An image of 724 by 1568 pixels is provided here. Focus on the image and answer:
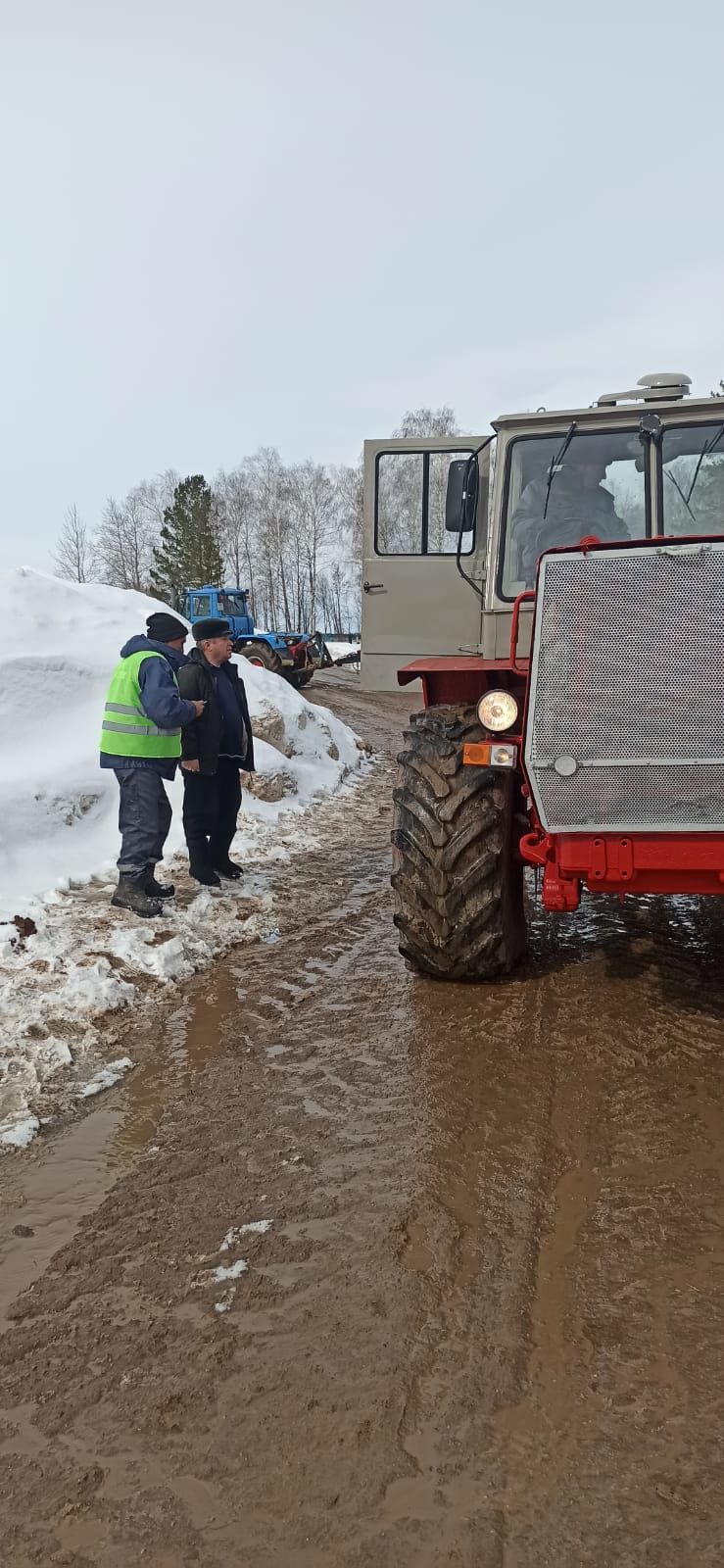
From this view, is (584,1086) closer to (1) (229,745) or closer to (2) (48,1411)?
(2) (48,1411)

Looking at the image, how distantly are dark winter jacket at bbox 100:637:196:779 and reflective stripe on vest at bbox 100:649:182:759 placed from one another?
32mm

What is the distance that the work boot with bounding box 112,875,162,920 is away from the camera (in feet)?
17.8

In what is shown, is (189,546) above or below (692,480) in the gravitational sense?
above

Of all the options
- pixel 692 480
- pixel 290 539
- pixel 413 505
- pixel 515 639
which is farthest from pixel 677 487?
pixel 290 539

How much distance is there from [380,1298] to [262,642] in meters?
21.1

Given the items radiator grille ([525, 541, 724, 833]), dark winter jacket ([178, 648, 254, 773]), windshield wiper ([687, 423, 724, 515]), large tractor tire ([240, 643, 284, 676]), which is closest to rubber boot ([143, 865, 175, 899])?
dark winter jacket ([178, 648, 254, 773])

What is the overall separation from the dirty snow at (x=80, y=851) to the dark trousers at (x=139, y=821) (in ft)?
0.97

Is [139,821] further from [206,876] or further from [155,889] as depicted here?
[206,876]

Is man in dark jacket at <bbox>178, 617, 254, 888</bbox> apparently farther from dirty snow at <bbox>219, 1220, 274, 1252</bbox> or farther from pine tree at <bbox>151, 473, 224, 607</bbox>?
pine tree at <bbox>151, 473, 224, 607</bbox>

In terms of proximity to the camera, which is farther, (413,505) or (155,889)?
(155,889)

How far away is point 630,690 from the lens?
3.47 m

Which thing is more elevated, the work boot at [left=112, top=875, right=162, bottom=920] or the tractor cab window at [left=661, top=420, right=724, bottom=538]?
the tractor cab window at [left=661, top=420, right=724, bottom=538]

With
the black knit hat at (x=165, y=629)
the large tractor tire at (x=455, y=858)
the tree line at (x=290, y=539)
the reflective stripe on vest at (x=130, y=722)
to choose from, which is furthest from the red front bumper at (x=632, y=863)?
the tree line at (x=290, y=539)

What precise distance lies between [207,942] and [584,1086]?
2.36m
